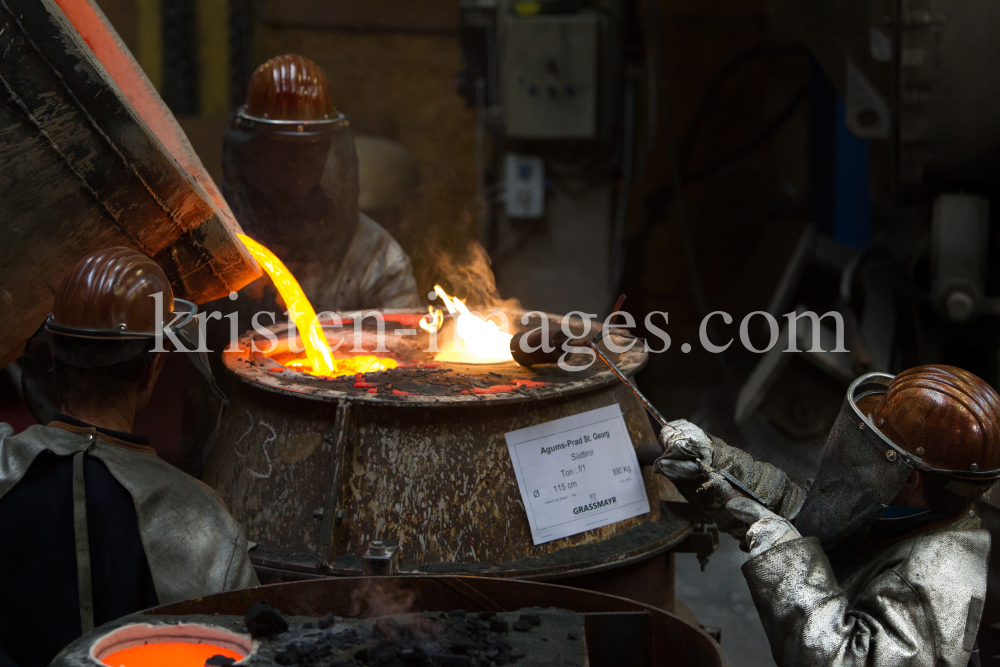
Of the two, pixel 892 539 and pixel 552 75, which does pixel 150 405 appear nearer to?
pixel 892 539

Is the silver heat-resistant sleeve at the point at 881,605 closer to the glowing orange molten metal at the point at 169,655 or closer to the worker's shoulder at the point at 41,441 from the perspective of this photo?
the glowing orange molten metal at the point at 169,655

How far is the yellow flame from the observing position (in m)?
2.75

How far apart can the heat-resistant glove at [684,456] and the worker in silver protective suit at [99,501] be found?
98 centimetres

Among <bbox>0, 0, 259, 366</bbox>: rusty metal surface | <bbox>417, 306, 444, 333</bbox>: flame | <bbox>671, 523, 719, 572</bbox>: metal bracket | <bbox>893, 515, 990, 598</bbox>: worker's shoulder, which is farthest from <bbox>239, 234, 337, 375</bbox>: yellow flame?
<bbox>893, 515, 990, 598</bbox>: worker's shoulder

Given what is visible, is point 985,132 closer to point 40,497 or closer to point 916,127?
point 916,127

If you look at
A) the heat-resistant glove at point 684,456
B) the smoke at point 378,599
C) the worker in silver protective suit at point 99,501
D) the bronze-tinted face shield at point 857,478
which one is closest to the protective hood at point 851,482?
the bronze-tinted face shield at point 857,478

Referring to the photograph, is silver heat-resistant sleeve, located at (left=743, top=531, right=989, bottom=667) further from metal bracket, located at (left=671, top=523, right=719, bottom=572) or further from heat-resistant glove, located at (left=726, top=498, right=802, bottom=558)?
metal bracket, located at (left=671, top=523, right=719, bottom=572)

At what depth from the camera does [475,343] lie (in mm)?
2957

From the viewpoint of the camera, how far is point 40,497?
1.71m

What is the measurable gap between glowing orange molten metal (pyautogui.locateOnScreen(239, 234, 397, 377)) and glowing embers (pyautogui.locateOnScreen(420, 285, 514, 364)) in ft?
0.75

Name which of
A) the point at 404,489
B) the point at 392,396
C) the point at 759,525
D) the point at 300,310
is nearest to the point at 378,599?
the point at 404,489

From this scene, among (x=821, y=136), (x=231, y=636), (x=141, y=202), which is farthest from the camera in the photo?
(x=821, y=136)

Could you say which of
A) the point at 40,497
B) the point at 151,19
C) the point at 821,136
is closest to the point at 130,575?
the point at 40,497

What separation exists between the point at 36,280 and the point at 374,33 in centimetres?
626
